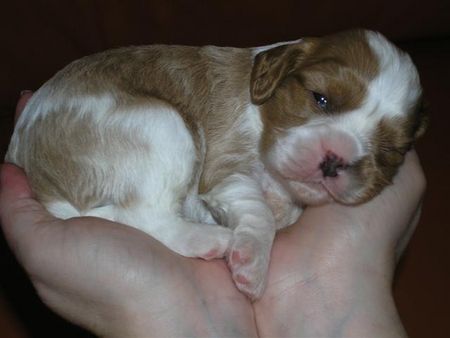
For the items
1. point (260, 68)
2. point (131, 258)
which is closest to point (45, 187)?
point (131, 258)

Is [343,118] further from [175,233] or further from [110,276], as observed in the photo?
[110,276]

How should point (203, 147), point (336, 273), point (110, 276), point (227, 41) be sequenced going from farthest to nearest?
point (227, 41) → point (203, 147) → point (336, 273) → point (110, 276)

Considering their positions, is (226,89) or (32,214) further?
(226,89)

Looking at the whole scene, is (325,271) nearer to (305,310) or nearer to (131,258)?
(305,310)

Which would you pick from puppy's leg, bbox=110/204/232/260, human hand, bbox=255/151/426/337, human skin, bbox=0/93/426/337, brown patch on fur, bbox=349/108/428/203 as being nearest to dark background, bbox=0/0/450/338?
brown patch on fur, bbox=349/108/428/203

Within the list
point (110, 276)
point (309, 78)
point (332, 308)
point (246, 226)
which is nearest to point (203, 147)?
point (246, 226)

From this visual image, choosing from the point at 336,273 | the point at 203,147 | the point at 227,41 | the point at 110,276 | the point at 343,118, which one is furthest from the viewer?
the point at 227,41

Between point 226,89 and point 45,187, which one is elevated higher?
point 226,89
